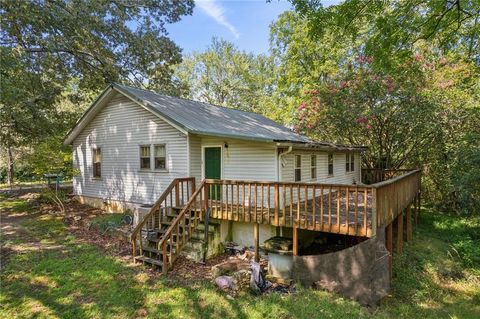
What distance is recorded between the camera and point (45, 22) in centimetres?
1159

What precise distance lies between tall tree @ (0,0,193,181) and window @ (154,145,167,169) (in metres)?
5.19

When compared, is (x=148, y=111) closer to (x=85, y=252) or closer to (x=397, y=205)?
(x=85, y=252)

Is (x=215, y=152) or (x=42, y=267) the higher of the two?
(x=215, y=152)

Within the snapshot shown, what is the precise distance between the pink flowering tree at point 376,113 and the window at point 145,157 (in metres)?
9.43

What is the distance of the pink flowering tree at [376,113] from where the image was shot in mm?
14086

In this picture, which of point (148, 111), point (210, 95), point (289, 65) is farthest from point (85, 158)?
point (210, 95)

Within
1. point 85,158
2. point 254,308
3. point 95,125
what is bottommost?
point 254,308

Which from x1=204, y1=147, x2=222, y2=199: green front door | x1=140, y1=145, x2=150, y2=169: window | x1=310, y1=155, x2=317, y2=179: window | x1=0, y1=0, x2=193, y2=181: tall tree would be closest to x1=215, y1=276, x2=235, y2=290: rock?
x1=204, y1=147, x2=222, y2=199: green front door

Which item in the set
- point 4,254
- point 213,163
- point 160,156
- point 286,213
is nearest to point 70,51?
point 160,156

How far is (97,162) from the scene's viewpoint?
13.5 meters

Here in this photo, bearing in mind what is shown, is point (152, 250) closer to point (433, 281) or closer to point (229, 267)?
point (229, 267)

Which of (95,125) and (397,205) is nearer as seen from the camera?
(397,205)

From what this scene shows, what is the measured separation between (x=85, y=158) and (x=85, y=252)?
23.1ft

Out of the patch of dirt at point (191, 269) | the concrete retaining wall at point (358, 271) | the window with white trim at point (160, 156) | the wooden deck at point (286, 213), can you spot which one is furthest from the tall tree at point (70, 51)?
the concrete retaining wall at point (358, 271)
